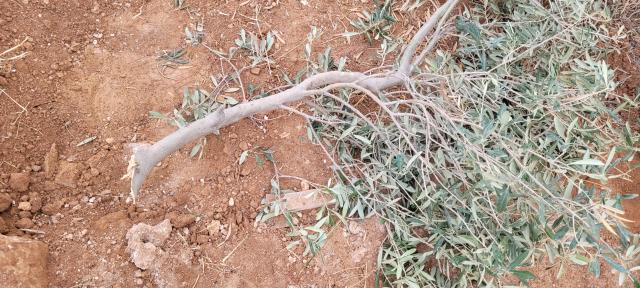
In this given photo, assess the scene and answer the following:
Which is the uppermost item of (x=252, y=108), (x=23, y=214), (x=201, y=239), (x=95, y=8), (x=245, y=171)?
(x=95, y=8)

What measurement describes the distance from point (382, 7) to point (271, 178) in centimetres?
109

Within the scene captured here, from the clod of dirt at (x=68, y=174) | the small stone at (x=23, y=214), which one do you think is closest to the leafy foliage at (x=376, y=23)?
the clod of dirt at (x=68, y=174)

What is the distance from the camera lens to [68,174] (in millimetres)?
2283

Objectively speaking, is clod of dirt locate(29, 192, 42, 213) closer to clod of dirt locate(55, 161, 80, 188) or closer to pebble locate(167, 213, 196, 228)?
clod of dirt locate(55, 161, 80, 188)

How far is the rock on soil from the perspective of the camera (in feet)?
6.38

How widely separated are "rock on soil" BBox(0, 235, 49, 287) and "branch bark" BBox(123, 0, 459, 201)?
415 millimetres

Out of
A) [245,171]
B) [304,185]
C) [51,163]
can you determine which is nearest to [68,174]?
[51,163]

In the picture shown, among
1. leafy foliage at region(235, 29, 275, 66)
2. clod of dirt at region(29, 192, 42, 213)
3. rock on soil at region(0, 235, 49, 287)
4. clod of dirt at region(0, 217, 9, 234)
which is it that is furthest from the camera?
leafy foliage at region(235, 29, 275, 66)

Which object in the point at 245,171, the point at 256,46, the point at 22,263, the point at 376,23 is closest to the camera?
the point at 22,263

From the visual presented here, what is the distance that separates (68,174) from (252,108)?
81cm

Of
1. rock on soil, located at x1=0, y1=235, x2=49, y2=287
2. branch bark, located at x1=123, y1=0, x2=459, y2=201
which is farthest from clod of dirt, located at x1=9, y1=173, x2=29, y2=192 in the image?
branch bark, located at x1=123, y1=0, x2=459, y2=201

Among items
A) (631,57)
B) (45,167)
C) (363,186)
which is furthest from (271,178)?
(631,57)

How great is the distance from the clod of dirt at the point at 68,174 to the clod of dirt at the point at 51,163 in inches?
0.9

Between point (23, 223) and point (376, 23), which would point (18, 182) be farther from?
point (376, 23)
